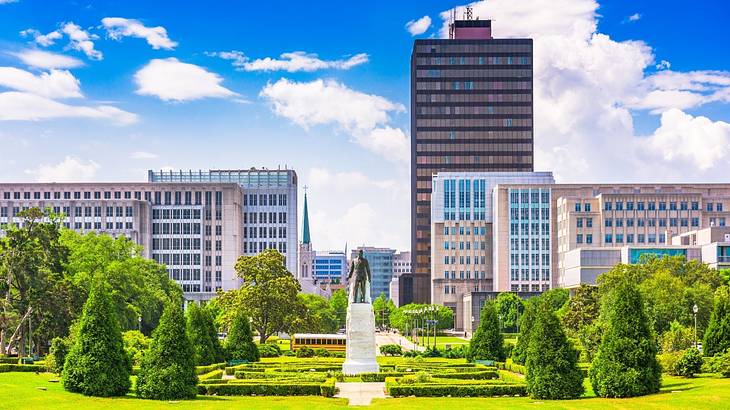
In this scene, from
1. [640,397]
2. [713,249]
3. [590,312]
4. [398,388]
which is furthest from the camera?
[713,249]

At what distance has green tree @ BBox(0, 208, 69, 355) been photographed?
270 ft

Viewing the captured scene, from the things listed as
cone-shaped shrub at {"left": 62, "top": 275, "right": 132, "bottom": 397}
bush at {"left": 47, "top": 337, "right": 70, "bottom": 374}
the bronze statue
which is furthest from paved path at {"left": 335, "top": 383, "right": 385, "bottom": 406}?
bush at {"left": 47, "top": 337, "right": 70, "bottom": 374}

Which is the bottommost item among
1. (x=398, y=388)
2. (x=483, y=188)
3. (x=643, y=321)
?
(x=398, y=388)

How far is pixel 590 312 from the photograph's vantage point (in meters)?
102

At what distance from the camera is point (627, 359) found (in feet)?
172

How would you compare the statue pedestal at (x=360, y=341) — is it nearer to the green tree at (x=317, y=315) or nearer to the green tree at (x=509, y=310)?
the green tree at (x=317, y=315)

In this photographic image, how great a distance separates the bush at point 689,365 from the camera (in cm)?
6088

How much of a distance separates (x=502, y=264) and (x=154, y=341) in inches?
5283

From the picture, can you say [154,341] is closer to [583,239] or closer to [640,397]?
[640,397]

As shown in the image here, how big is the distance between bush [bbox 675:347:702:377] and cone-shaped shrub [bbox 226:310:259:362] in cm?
4183

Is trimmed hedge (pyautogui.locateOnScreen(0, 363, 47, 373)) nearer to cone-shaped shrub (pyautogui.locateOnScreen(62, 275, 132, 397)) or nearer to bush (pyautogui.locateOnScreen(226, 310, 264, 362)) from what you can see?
cone-shaped shrub (pyautogui.locateOnScreen(62, 275, 132, 397))

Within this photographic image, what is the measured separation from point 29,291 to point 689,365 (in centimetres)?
5297

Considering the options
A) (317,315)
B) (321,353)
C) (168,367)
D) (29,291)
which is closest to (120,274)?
(321,353)

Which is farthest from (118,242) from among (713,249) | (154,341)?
(713,249)
